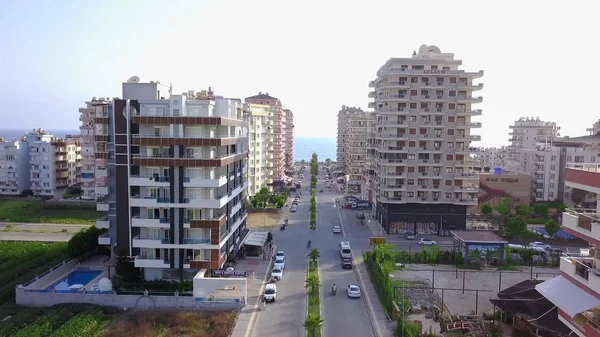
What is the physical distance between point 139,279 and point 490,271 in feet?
86.2

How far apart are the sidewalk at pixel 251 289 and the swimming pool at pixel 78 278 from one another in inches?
414

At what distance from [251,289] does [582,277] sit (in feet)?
63.4

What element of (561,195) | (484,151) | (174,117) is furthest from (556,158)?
(174,117)

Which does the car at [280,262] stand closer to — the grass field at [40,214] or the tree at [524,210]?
the grass field at [40,214]

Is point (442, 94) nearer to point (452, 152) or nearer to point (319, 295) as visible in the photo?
point (452, 152)

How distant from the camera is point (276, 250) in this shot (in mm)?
43562

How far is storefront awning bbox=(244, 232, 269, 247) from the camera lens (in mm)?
40500

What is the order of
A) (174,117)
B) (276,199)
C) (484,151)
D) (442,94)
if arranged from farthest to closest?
(484,151) < (276,199) < (442,94) < (174,117)

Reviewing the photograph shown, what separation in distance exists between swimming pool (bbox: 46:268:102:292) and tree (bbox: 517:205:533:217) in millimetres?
47922

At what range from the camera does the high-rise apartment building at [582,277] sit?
19.5 metres

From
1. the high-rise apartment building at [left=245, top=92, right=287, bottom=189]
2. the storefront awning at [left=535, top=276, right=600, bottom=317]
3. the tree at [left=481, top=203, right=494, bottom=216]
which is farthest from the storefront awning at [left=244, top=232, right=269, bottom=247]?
the high-rise apartment building at [left=245, top=92, right=287, bottom=189]

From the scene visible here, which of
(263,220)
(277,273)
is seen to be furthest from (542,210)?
(277,273)

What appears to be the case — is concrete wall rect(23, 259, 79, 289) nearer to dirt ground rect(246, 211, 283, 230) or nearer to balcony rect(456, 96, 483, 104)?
dirt ground rect(246, 211, 283, 230)

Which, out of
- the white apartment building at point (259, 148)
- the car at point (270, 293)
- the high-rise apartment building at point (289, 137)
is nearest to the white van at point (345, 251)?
the car at point (270, 293)
